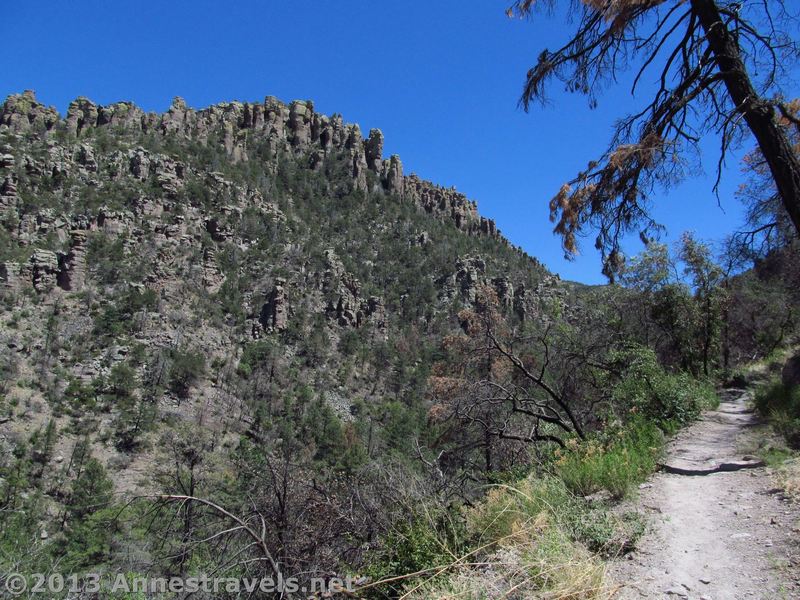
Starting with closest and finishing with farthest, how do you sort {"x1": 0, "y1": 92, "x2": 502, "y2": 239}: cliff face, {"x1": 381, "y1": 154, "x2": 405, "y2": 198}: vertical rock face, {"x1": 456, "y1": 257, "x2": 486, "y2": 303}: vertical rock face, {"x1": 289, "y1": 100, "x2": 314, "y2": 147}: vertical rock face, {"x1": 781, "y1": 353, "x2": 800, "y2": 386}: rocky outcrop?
{"x1": 781, "y1": 353, "x2": 800, "y2": 386}: rocky outcrop < {"x1": 456, "y1": 257, "x2": 486, "y2": 303}: vertical rock face < {"x1": 0, "y1": 92, "x2": 502, "y2": 239}: cliff face < {"x1": 381, "y1": 154, "x2": 405, "y2": 198}: vertical rock face < {"x1": 289, "y1": 100, "x2": 314, "y2": 147}: vertical rock face

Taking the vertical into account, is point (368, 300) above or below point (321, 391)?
above

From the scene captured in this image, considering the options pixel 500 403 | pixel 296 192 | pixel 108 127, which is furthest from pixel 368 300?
pixel 500 403

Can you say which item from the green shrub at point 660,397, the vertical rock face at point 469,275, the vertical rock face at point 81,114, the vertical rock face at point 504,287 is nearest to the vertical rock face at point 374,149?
the vertical rock face at point 469,275

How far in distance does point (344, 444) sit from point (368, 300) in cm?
3206

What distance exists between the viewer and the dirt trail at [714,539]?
2289mm

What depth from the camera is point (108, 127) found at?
249 feet

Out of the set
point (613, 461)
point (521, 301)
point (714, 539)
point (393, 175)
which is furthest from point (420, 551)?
point (393, 175)

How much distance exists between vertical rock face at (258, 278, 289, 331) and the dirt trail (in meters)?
63.6

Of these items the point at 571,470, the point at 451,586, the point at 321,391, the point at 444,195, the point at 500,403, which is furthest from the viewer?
the point at 444,195

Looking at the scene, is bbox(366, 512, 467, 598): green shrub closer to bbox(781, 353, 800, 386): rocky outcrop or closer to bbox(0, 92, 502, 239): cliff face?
bbox(781, 353, 800, 386): rocky outcrop

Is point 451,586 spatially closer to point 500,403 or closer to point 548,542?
point 548,542

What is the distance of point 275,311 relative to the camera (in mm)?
65188

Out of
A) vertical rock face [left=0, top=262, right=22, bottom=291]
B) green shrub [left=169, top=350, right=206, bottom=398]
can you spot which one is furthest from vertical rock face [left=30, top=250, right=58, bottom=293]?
green shrub [left=169, top=350, right=206, bottom=398]

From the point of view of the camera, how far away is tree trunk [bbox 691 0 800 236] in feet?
11.0
